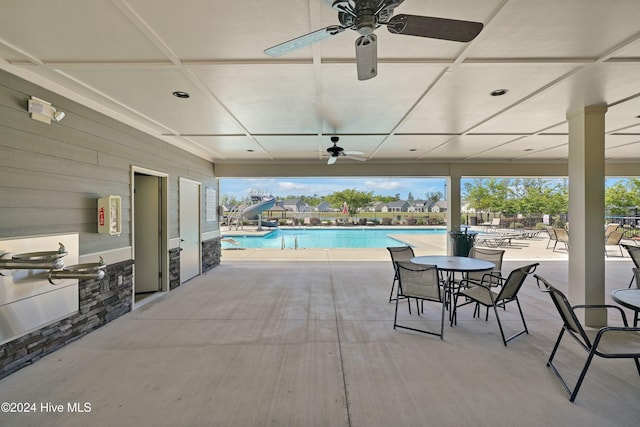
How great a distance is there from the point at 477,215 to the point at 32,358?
23126mm

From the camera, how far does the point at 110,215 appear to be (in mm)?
3604

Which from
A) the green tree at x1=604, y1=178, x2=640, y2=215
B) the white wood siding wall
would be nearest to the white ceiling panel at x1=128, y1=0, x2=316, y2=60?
the white wood siding wall

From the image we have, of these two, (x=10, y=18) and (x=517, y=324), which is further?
(x=517, y=324)

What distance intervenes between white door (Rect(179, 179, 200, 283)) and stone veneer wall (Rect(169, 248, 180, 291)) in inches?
5.0

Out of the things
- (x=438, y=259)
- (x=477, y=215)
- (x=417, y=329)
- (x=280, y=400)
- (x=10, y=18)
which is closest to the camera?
(x=10, y=18)

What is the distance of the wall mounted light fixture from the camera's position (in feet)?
8.98

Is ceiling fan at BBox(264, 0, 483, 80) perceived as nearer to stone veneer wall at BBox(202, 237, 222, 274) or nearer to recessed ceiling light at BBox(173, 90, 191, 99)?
recessed ceiling light at BBox(173, 90, 191, 99)

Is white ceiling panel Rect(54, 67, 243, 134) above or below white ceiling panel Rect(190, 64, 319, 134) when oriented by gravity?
above

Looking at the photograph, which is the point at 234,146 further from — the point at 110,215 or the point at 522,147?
the point at 522,147

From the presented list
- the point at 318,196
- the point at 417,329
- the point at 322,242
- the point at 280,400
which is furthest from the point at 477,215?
the point at 280,400

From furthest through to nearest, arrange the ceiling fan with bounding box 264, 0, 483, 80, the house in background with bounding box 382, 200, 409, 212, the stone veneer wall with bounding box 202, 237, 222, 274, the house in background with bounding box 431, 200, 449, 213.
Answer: the house in background with bounding box 382, 200, 409, 212 < the house in background with bounding box 431, 200, 449, 213 < the stone veneer wall with bounding box 202, 237, 222, 274 < the ceiling fan with bounding box 264, 0, 483, 80

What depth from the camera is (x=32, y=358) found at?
270 centimetres

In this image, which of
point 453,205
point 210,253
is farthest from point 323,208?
point 210,253

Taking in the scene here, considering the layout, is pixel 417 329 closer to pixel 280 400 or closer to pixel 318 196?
pixel 280 400
